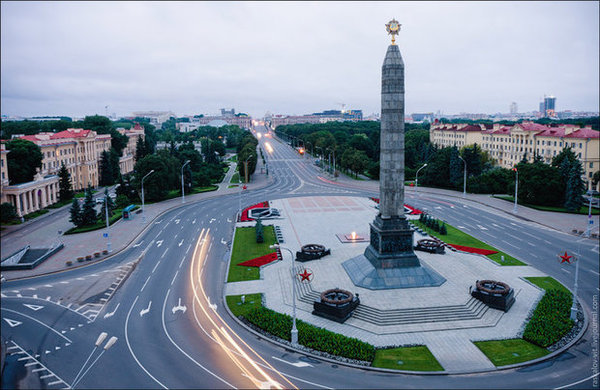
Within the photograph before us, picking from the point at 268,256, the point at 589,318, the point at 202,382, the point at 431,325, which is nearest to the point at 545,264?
the point at 589,318

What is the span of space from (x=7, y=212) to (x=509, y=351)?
88.2 feet

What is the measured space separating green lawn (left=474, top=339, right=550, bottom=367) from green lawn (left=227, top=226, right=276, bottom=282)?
2022 centimetres

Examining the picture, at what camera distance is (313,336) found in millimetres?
27328

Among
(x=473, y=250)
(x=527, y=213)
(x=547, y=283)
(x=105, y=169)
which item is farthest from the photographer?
(x=105, y=169)

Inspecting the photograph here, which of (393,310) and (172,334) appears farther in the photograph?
(393,310)

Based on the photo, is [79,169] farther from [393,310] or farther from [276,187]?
[393,310]

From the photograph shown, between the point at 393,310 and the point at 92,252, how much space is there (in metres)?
33.6

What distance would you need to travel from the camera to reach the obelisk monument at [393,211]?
34.7m

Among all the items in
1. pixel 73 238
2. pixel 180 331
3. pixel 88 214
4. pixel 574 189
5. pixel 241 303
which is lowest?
pixel 180 331

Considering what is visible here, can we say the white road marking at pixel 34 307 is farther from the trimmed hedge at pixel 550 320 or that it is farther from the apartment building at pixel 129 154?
the apartment building at pixel 129 154

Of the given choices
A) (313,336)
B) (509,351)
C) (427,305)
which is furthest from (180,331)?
(509,351)

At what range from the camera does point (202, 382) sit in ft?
74.8

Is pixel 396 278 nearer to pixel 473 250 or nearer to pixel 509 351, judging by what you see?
pixel 509 351

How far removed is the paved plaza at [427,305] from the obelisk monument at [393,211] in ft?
4.19
